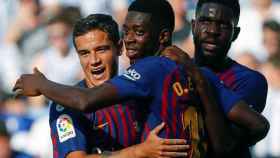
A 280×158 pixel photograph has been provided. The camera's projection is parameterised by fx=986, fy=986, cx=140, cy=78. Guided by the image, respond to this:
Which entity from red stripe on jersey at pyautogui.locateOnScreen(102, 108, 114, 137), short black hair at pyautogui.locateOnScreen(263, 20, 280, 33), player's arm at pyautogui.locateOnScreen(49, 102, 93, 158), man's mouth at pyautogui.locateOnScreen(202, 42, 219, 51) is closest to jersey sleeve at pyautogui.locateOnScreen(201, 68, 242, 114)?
man's mouth at pyautogui.locateOnScreen(202, 42, 219, 51)

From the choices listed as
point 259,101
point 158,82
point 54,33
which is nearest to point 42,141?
point 54,33

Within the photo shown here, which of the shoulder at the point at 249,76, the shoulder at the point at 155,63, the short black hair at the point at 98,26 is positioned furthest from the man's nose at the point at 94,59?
the shoulder at the point at 249,76

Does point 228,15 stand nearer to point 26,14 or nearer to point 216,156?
point 216,156

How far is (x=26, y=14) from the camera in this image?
34.4 ft

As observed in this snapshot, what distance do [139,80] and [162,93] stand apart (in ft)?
0.45

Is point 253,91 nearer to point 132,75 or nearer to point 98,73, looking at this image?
point 98,73

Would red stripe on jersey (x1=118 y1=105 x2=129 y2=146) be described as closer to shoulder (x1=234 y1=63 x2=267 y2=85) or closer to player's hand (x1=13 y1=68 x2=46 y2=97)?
player's hand (x1=13 y1=68 x2=46 y2=97)

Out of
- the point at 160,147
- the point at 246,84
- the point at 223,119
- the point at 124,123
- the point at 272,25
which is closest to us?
the point at 160,147

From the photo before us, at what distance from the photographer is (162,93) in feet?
16.3

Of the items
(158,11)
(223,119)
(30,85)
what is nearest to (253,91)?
(223,119)

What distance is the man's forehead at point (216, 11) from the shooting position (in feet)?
18.9

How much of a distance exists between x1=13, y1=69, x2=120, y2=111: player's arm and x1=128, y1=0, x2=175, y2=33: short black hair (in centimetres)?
61

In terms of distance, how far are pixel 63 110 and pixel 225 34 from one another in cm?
110

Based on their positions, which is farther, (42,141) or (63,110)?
(42,141)
